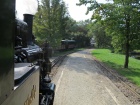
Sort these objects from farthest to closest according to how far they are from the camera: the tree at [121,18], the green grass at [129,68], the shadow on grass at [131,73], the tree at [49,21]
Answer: the tree at [49,21], the tree at [121,18], the green grass at [129,68], the shadow on grass at [131,73]

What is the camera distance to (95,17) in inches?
982

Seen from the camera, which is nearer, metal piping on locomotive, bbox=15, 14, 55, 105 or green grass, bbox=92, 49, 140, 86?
metal piping on locomotive, bbox=15, 14, 55, 105

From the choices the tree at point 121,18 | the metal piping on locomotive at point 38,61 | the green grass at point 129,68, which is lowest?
the green grass at point 129,68

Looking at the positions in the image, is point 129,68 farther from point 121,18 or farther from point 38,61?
point 38,61

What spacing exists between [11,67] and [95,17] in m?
22.9

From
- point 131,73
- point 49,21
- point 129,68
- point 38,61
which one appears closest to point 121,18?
point 129,68

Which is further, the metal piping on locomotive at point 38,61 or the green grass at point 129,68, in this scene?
the green grass at point 129,68

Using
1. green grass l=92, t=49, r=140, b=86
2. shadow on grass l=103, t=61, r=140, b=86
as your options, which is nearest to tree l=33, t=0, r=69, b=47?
green grass l=92, t=49, r=140, b=86

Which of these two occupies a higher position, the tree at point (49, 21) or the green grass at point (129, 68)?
the tree at point (49, 21)

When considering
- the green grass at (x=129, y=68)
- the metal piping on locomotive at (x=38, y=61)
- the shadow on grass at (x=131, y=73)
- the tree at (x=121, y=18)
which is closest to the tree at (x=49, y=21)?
the green grass at (x=129, y=68)

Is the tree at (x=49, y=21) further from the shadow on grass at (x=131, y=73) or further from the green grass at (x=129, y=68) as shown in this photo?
the shadow on grass at (x=131, y=73)

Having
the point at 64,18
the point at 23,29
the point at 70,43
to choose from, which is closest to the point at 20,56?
the point at 23,29

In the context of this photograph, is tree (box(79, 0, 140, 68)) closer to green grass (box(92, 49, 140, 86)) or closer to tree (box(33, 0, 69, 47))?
green grass (box(92, 49, 140, 86))

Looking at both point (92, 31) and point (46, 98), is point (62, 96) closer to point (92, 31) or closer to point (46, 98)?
point (46, 98)
